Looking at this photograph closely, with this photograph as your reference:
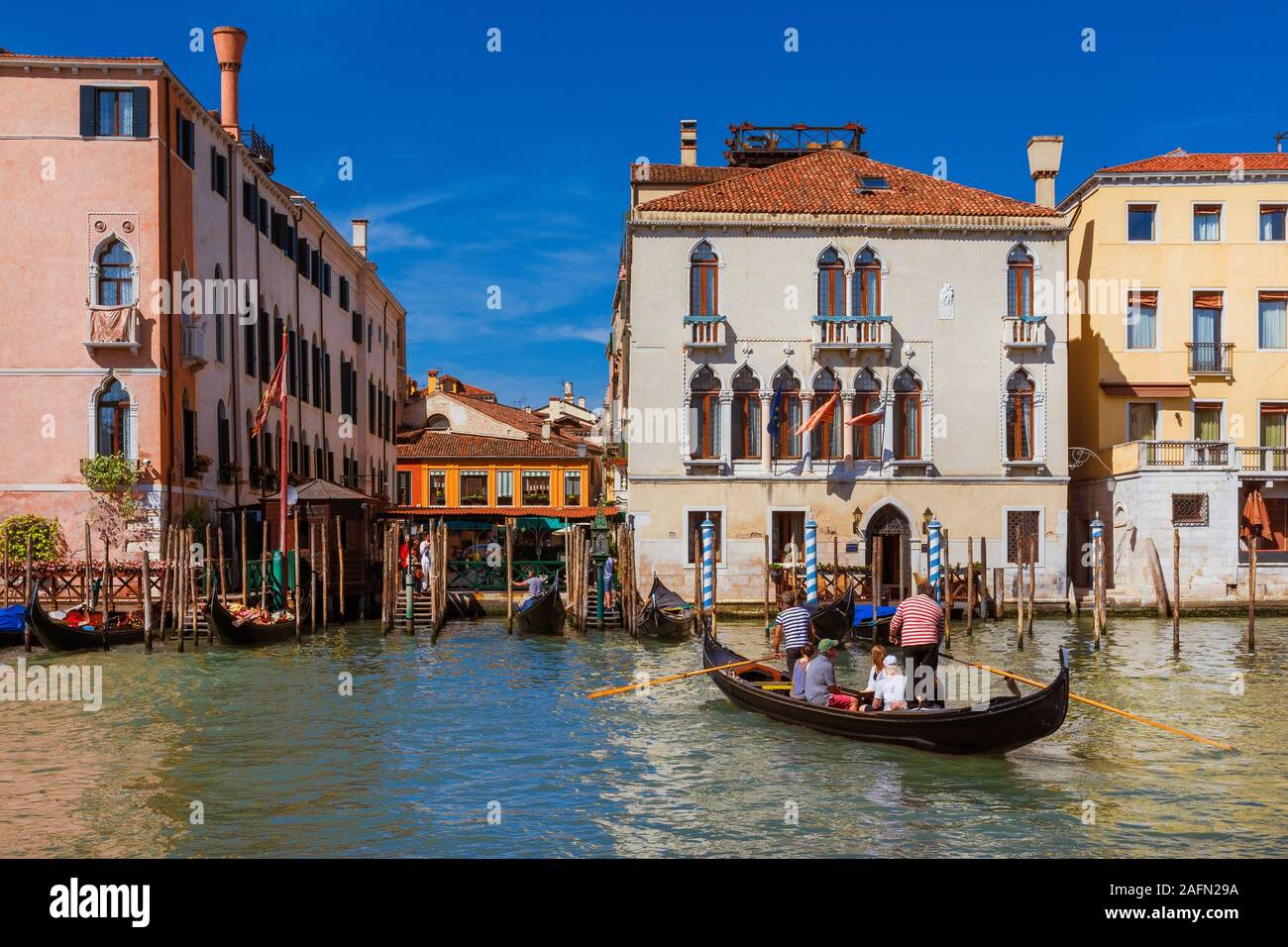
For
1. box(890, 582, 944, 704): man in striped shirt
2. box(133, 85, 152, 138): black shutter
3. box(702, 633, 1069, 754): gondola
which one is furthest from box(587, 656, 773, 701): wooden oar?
box(133, 85, 152, 138): black shutter

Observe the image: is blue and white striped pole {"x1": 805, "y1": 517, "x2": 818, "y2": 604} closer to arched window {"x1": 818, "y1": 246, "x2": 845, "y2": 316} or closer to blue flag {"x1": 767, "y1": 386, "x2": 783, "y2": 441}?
blue flag {"x1": 767, "y1": 386, "x2": 783, "y2": 441}

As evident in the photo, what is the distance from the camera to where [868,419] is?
24531 mm

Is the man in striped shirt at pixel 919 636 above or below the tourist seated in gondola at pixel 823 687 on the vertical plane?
above

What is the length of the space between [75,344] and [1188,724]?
17641 mm

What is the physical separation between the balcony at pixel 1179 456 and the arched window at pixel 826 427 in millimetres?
5861

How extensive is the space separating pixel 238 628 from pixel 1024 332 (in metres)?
15.5

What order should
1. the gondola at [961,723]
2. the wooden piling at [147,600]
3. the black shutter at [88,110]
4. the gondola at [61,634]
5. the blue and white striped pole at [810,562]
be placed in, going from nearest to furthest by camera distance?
1. the gondola at [961,723]
2. the gondola at [61,634]
3. the wooden piling at [147,600]
4. the black shutter at [88,110]
5. the blue and white striped pole at [810,562]

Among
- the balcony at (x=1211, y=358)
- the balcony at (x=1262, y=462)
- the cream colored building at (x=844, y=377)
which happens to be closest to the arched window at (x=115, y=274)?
the cream colored building at (x=844, y=377)

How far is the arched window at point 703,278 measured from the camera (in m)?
24.8

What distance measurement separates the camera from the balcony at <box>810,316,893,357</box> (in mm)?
24812

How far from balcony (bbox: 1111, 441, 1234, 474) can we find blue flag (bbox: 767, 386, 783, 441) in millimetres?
7108

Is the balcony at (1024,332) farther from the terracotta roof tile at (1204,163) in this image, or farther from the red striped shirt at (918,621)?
the red striped shirt at (918,621)

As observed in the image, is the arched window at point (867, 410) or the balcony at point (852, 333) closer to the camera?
the balcony at point (852, 333)

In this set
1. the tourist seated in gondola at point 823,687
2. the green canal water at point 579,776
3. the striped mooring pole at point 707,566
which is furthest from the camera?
the striped mooring pole at point 707,566
